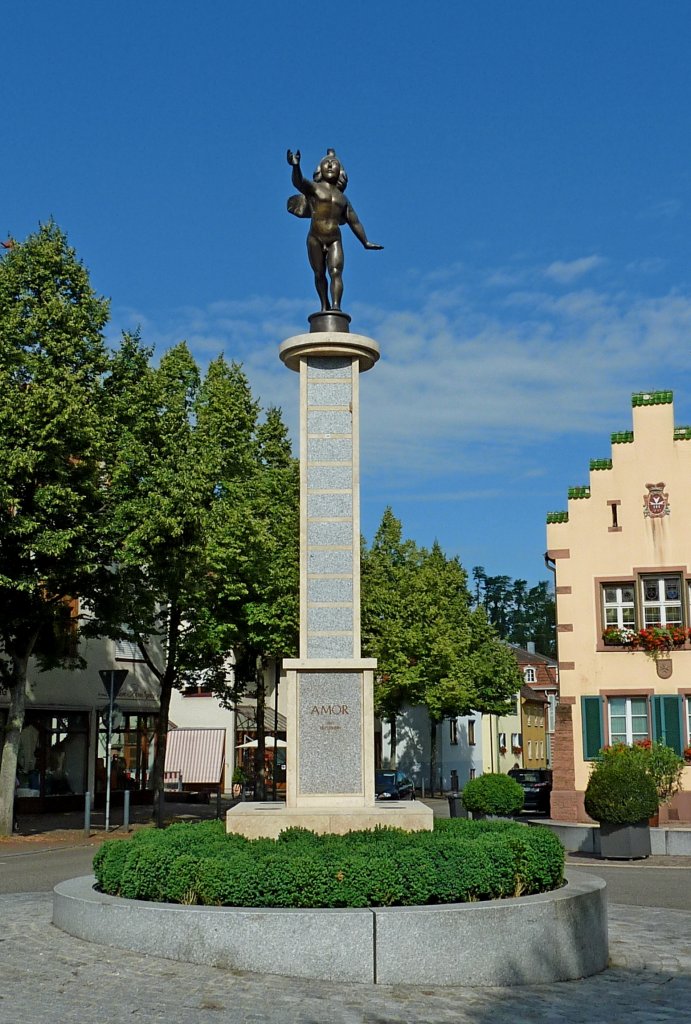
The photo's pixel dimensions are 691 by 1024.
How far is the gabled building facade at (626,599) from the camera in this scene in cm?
2758

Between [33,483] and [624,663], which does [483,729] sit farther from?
[33,483]

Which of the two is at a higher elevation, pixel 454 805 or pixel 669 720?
pixel 669 720

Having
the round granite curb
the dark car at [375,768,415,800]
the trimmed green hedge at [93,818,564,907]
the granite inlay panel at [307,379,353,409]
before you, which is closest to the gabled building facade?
the dark car at [375,768,415,800]

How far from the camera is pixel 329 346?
14438 millimetres

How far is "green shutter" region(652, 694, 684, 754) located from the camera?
2717cm

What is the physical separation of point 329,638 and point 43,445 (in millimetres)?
11694

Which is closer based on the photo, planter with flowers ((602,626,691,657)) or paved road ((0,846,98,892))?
paved road ((0,846,98,892))

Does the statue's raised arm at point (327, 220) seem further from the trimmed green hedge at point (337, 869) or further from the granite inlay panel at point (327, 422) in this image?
the trimmed green hedge at point (337, 869)

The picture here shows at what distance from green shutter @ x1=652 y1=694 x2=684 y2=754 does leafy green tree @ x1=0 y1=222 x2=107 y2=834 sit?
13.8m

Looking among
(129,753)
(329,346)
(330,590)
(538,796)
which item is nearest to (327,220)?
(329,346)

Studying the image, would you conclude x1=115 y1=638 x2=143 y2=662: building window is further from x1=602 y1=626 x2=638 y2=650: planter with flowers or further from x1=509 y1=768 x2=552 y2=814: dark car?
x1=602 y1=626 x2=638 y2=650: planter with flowers

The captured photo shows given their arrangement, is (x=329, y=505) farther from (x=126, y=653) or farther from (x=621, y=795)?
(x=126, y=653)

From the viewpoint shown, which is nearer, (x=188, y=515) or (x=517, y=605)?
(x=188, y=515)

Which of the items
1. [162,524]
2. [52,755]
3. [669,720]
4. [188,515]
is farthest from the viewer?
[52,755]
